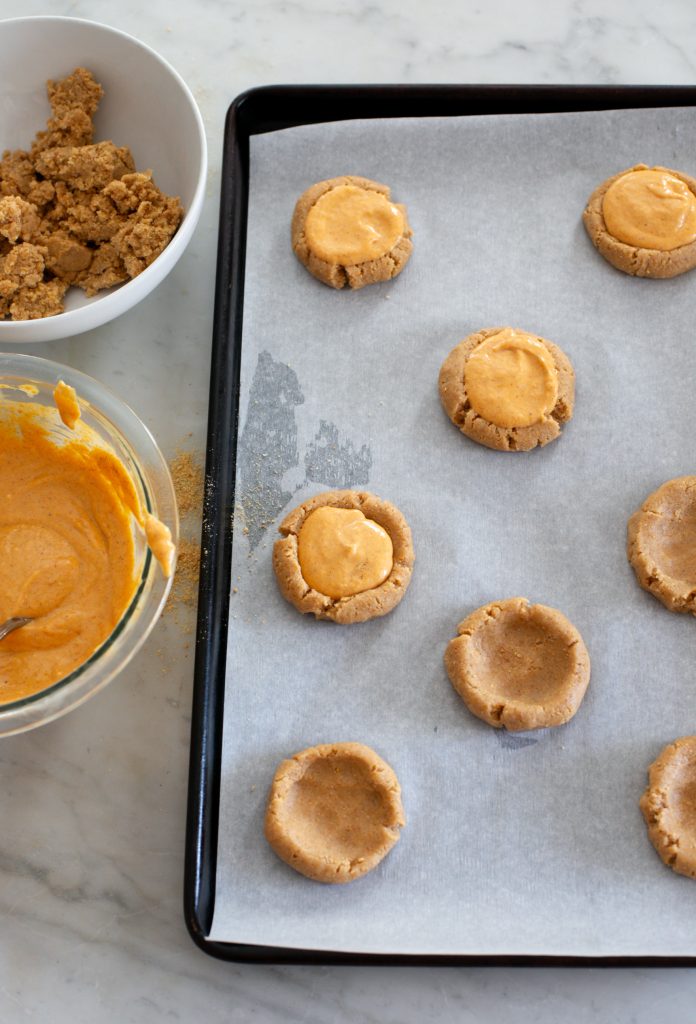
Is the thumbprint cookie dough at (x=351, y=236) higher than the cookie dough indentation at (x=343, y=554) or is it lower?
higher

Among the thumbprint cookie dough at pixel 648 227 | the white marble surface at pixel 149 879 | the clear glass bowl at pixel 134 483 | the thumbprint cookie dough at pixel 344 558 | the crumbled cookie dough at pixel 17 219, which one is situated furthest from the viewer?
the thumbprint cookie dough at pixel 648 227

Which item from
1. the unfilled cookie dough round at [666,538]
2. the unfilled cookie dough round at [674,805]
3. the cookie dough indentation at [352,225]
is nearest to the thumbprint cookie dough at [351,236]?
the cookie dough indentation at [352,225]

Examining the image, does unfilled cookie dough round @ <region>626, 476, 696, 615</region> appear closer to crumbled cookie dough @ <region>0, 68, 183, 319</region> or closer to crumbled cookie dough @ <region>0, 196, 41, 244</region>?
crumbled cookie dough @ <region>0, 68, 183, 319</region>

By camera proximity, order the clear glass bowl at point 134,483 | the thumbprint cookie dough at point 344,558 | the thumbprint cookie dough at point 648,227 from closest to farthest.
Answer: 1. the clear glass bowl at point 134,483
2. the thumbprint cookie dough at point 344,558
3. the thumbprint cookie dough at point 648,227

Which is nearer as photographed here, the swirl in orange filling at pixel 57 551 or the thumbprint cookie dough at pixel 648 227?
the swirl in orange filling at pixel 57 551

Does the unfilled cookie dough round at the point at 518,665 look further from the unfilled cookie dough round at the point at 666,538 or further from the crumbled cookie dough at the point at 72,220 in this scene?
the crumbled cookie dough at the point at 72,220

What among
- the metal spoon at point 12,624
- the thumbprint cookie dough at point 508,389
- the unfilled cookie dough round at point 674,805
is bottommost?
the unfilled cookie dough round at point 674,805

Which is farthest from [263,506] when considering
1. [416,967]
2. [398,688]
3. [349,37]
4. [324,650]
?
[349,37]

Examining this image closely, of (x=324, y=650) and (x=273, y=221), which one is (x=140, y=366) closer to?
(x=273, y=221)
